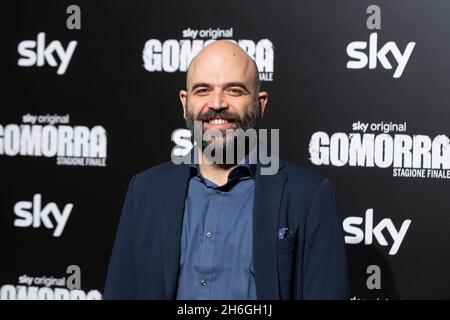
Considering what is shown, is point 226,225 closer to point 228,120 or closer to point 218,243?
point 218,243

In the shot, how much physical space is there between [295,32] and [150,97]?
67 centimetres

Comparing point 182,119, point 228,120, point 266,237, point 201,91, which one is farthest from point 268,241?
point 182,119

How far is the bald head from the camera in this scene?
1916 mm

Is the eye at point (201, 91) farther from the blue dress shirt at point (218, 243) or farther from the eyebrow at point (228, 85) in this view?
the blue dress shirt at point (218, 243)

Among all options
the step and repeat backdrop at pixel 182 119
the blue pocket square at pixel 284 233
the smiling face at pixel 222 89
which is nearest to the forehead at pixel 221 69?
the smiling face at pixel 222 89

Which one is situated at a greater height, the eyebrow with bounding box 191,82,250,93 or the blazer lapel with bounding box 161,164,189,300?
the eyebrow with bounding box 191,82,250,93

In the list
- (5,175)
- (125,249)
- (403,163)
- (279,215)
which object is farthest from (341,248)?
(5,175)

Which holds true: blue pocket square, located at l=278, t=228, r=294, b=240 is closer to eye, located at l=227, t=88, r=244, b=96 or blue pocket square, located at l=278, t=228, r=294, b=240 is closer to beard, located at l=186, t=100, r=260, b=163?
beard, located at l=186, t=100, r=260, b=163

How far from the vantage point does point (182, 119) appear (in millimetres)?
2961

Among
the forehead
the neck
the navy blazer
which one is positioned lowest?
the navy blazer

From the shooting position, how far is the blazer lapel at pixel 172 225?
5.92 ft

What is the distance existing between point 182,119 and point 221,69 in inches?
41.8

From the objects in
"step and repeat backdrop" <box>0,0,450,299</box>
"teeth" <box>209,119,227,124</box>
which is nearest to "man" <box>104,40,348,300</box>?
"teeth" <box>209,119,227,124</box>

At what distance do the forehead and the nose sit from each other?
1.3 inches
